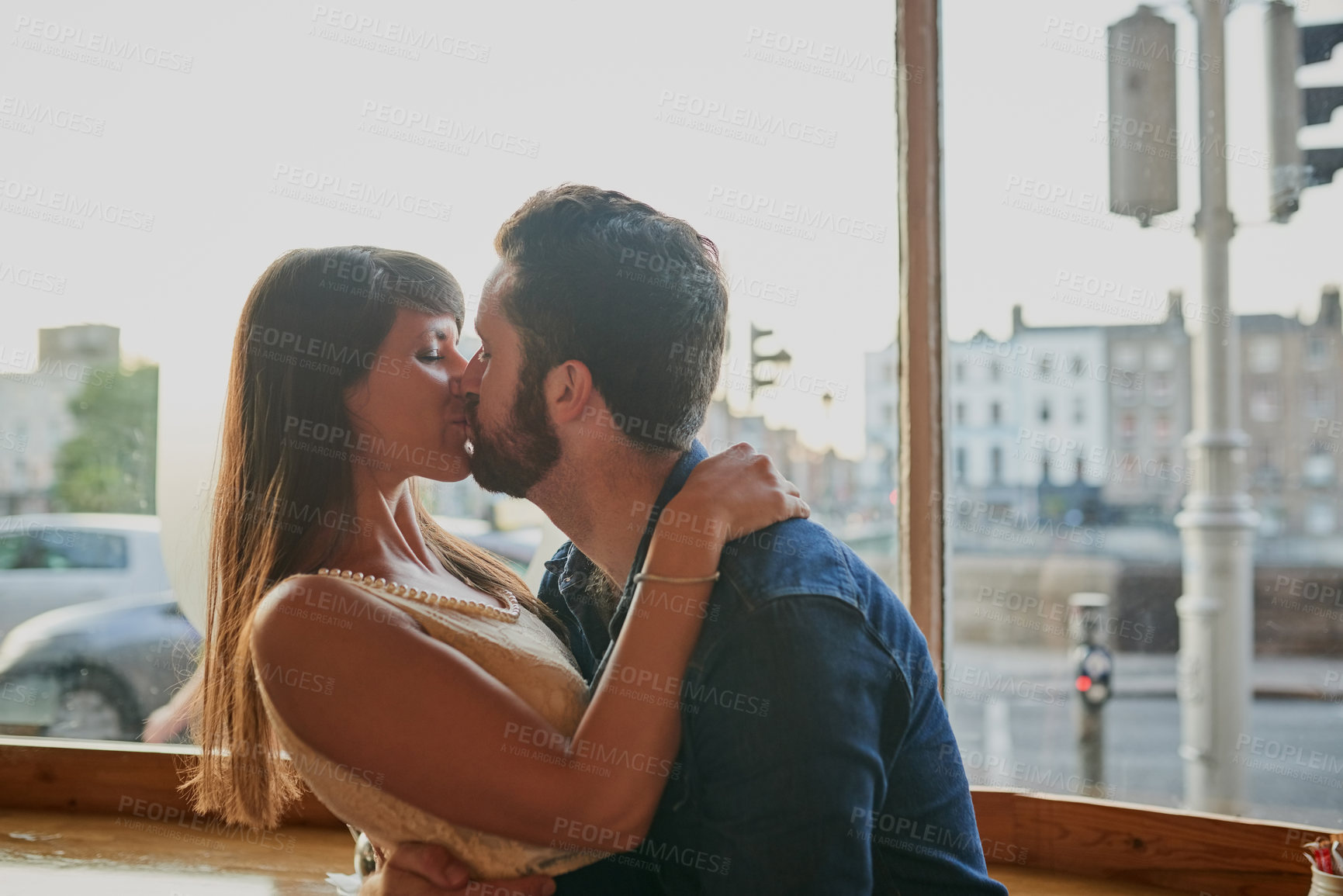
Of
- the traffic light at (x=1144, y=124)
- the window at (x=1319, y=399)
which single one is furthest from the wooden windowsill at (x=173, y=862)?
the traffic light at (x=1144, y=124)

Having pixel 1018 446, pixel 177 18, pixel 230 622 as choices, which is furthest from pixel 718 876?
pixel 177 18

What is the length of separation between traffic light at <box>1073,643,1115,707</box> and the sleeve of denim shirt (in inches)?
61.7

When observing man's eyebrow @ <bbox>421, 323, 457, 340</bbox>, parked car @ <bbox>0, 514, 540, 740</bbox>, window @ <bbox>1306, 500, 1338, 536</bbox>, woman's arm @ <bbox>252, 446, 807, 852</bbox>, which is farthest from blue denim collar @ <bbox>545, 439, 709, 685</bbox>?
window @ <bbox>1306, 500, 1338, 536</bbox>

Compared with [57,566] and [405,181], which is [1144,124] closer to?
[405,181]

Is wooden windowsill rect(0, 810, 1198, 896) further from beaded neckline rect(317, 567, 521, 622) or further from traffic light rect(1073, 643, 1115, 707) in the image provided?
beaded neckline rect(317, 567, 521, 622)

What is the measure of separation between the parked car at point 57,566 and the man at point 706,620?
1709 mm

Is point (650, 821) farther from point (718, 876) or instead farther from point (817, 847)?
point (817, 847)

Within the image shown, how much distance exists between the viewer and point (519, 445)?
1.37m

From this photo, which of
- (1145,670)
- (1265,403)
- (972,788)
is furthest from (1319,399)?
(972,788)

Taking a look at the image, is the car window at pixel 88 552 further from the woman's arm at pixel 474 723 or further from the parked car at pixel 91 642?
the woman's arm at pixel 474 723

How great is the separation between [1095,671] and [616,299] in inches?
71.5

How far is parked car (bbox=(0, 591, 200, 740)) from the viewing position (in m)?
2.47

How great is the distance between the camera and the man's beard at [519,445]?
1.35m

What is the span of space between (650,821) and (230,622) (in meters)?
0.68
